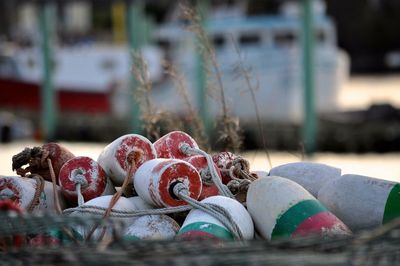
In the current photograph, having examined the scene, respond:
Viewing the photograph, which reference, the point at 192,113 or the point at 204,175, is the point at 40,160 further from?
the point at 192,113

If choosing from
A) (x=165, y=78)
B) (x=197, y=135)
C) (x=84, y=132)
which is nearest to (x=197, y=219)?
(x=197, y=135)

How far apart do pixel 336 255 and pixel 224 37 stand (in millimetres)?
21552

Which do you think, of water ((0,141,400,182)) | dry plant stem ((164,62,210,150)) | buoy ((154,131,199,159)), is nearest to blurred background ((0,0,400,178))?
water ((0,141,400,182))

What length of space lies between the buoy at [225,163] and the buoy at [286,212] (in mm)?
336

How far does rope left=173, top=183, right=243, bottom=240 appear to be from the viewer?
10.3 ft

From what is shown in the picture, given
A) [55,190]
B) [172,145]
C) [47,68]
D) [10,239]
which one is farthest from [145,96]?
[47,68]

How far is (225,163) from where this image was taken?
3.69 m

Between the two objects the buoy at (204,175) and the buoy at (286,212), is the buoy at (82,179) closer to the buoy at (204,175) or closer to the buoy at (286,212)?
the buoy at (204,175)

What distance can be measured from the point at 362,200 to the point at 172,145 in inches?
33.9

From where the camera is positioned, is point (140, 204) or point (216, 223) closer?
point (216, 223)

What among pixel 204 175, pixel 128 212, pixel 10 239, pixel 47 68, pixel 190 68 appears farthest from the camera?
pixel 190 68

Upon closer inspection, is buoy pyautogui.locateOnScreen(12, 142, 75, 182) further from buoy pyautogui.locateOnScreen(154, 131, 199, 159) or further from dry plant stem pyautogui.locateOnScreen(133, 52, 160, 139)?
dry plant stem pyautogui.locateOnScreen(133, 52, 160, 139)

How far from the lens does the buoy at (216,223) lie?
3094 millimetres

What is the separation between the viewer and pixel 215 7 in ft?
85.9
